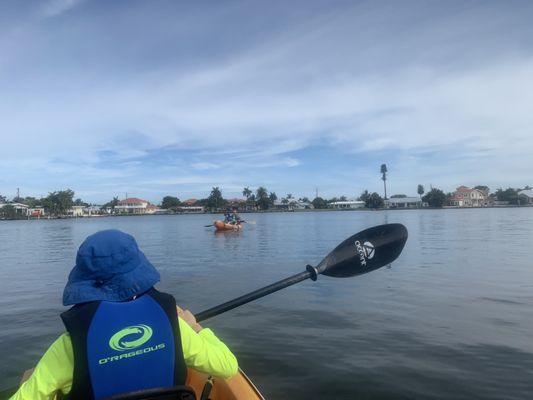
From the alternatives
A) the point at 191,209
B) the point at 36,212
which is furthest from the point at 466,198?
the point at 36,212

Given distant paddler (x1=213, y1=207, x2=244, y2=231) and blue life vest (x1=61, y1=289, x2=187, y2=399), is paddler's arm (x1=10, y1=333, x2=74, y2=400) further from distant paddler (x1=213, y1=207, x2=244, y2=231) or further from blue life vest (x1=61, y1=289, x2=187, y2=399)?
distant paddler (x1=213, y1=207, x2=244, y2=231)

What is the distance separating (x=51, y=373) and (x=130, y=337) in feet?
1.43

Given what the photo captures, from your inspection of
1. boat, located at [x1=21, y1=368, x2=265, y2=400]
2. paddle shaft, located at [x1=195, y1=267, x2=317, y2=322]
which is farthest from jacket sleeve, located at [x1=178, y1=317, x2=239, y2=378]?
paddle shaft, located at [x1=195, y1=267, x2=317, y2=322]

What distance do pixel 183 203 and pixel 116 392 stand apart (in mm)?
180575

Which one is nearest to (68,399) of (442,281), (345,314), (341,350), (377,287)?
(341,350)

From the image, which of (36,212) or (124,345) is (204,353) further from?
(36,212)

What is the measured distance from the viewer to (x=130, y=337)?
2.33m

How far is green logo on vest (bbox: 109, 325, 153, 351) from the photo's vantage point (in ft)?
7.49

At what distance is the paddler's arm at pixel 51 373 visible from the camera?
2.26 m

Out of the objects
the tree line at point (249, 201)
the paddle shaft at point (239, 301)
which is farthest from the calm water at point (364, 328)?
the tree line at point (249, 201)

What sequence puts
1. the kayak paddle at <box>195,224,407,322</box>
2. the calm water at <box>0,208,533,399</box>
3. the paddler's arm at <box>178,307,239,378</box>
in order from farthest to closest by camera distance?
1. the calm water at <box>0,208,533,399</box>
2. the kayak paddle at <box>195,224,407,322</box>
3. the paddler's arm at <box>178,307,239,378</box>

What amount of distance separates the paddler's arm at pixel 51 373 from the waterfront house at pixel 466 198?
166058mm

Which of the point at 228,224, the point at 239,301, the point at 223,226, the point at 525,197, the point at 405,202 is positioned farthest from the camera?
the point at 405,202

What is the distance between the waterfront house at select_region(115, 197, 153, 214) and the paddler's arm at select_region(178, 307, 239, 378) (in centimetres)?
17930
